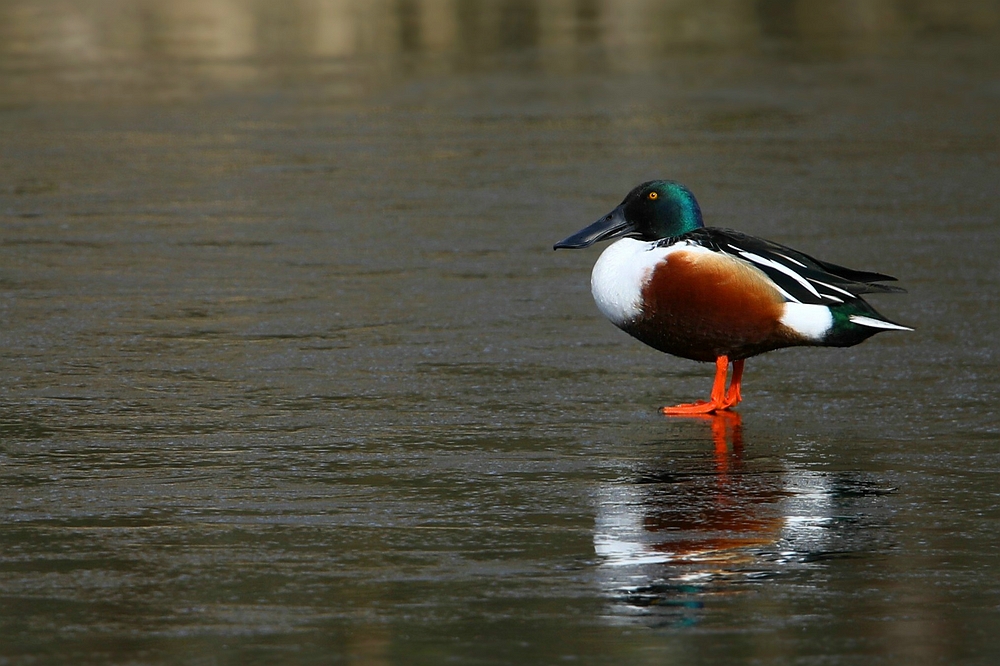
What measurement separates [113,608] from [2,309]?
13.6ft

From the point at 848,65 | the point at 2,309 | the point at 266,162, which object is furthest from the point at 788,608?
the point at 848,65

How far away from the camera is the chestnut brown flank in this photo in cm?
617

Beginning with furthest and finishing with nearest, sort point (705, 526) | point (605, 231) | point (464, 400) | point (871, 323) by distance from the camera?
point (605, 231) < point (464, 400) < point (871, 323) < point (705, 526)

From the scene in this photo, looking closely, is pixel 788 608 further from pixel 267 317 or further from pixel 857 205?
pixel 857 205

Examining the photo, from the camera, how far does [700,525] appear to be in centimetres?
486

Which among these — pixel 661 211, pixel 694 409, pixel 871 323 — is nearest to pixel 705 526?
pixel 694 409

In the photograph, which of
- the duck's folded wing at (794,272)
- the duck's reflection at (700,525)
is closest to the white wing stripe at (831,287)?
the duck's folded wing at (794,272)

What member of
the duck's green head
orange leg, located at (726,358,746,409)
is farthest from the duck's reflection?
the duck's green head

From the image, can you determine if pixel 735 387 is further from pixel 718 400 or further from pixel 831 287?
pixel 831 287

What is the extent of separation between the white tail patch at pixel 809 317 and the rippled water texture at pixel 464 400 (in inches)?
12.0

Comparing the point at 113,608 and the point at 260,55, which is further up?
the point at 260,55

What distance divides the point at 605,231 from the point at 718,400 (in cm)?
84

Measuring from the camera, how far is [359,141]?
530 inches

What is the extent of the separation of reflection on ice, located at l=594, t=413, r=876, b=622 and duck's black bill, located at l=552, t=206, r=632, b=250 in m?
1.17
